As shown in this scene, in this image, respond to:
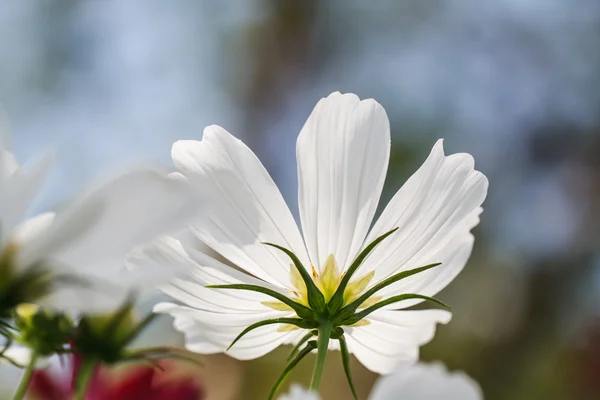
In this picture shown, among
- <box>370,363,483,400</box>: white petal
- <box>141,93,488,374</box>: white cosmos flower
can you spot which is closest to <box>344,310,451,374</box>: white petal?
<box>141,93,488,374</box>: white cosmos flower

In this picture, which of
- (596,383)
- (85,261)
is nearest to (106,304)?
(85,261)

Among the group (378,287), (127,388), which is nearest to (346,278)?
(378,287)

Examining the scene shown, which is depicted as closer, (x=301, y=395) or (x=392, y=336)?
(x=301, y=395)

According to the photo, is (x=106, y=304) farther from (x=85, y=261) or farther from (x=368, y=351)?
(x=368, y=351)

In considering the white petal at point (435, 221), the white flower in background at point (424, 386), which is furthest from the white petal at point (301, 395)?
the white petal at point (435, 221)

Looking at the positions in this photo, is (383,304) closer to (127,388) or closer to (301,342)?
(301,342)

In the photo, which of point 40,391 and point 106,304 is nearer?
point 106,304

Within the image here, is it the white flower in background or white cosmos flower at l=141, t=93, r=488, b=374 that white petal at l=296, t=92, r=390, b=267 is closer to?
white cosmos flower at l=141, t=93, r=488, b=374
